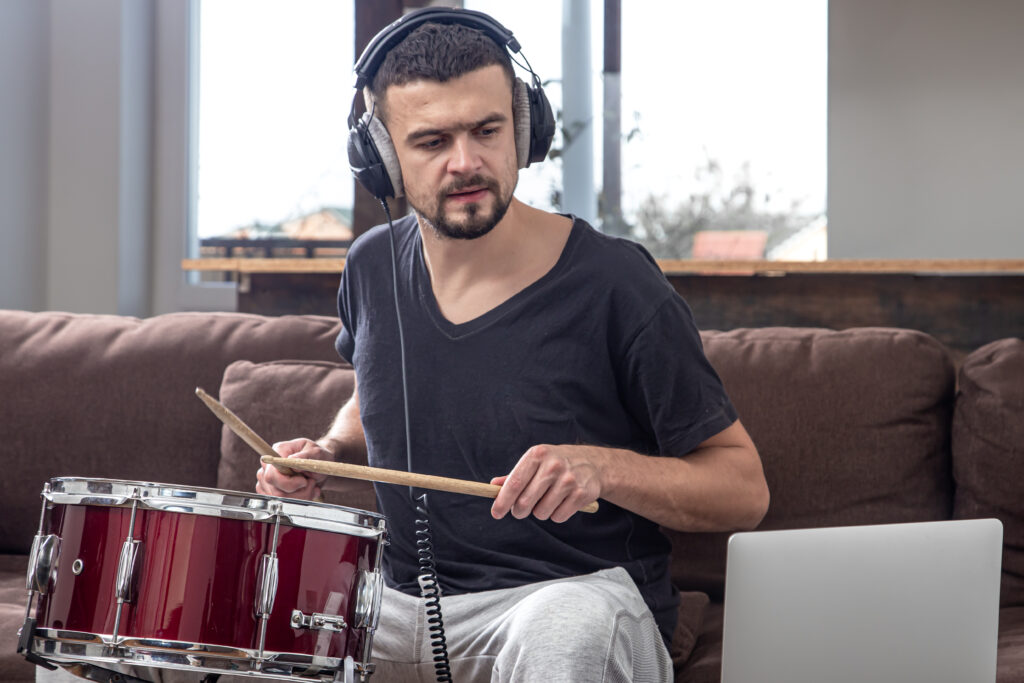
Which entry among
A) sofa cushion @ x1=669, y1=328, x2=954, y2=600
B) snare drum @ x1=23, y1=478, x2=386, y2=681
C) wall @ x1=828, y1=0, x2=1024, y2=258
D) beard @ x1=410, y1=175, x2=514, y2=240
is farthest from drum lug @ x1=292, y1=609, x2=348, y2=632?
wall @ x1=828, y1=0, x2=1024, y2=258

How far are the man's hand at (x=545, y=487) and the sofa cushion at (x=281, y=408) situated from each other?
806 millimetres

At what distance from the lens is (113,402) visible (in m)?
1.98

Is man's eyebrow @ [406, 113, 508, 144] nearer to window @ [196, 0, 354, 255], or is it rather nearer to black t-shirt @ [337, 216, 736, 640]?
black t-shirt @ [337, 216, 736, 640]

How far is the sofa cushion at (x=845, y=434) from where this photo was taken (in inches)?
67.9

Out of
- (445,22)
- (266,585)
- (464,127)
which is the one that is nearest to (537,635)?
(266,585)

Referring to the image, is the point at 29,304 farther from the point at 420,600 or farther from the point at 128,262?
the point at 420,600

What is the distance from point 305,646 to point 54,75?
94.5 inches

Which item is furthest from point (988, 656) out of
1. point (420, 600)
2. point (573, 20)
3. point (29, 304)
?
point (29, 304)

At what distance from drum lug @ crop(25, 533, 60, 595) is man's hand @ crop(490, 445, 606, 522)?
472 millimetres

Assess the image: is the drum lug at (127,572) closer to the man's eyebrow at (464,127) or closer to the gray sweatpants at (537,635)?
the gray sweatpants at (537,635)

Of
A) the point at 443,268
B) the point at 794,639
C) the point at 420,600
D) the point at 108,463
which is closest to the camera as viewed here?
the point at 794,639

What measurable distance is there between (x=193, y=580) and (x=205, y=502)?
8 centimetres

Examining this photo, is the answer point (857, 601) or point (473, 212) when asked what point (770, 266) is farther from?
point (857, 601)

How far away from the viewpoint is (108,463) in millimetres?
1950
